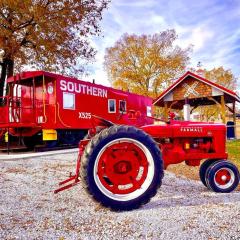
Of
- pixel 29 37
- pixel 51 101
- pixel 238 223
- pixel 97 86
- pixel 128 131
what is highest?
pixel 29 37

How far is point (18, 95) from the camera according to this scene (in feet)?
44.8

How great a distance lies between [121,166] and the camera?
406cm

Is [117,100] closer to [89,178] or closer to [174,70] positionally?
[89,178]

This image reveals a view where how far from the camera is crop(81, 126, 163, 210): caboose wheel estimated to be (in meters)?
3.78

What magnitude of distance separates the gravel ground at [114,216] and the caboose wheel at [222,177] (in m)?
0.15

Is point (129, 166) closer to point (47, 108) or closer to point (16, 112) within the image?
point (47, 108)

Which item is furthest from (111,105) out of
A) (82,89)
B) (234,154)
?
(234,154)

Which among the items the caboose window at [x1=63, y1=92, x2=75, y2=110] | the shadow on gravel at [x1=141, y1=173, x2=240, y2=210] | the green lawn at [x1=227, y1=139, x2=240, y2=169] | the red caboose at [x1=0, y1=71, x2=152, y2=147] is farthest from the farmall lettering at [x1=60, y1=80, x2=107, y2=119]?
the shadow on gravel at [x1=141, y1=173, x2=240, y2=210]

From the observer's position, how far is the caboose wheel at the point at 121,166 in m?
3.78

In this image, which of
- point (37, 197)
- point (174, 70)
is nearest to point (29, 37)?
point (37, 197)

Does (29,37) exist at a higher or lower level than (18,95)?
higher

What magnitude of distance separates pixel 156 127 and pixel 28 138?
34.0ft

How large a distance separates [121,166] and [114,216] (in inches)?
28.4

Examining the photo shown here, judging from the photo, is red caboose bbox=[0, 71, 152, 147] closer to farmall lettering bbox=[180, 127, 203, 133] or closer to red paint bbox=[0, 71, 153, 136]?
red paint bbox=[0, 71, 153, 136]
